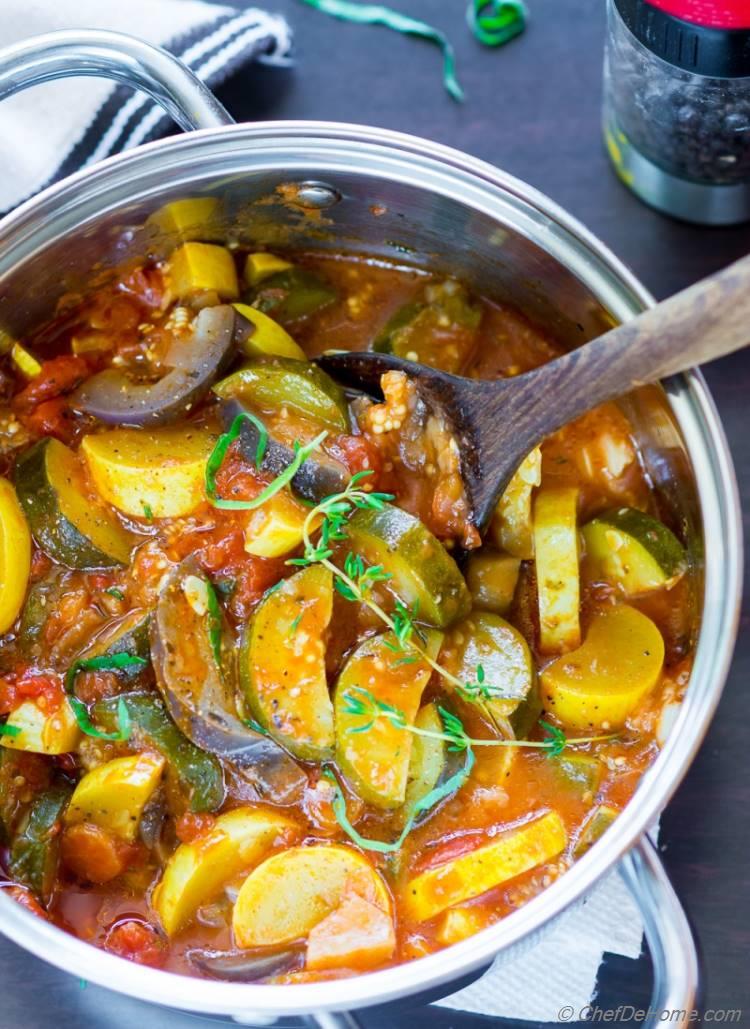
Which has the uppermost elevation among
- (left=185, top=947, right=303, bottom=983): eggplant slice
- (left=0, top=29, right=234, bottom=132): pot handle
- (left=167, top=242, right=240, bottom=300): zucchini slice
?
(left=0, top=29, right=234, bottom=132): pot handle

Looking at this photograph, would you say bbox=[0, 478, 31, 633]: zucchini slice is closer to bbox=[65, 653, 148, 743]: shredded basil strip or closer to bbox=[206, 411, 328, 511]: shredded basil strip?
bbox=[65, 653, 148, 743]: shredded basil strip

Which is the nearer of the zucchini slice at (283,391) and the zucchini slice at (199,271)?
the zucchini slice at (283,391)

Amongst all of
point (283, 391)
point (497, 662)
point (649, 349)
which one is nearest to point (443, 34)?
point (283, 391)

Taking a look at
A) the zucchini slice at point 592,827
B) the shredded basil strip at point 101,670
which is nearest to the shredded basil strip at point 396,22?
the shredded basil strip at point 101,670

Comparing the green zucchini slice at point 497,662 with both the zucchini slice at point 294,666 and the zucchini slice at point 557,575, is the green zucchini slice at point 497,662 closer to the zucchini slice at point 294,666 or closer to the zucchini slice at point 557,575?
the zucchini slice at point 557,575

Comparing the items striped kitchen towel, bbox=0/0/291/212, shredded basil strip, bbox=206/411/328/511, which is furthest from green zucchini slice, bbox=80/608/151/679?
striped kitchen towel, bbox=0/0/291/212

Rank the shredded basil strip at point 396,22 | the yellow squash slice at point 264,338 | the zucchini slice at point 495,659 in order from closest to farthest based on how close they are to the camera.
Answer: the zucchini slice at point 495,659
the yellow squash slice at point 264,338
the shredded basil strip at point 396,22
